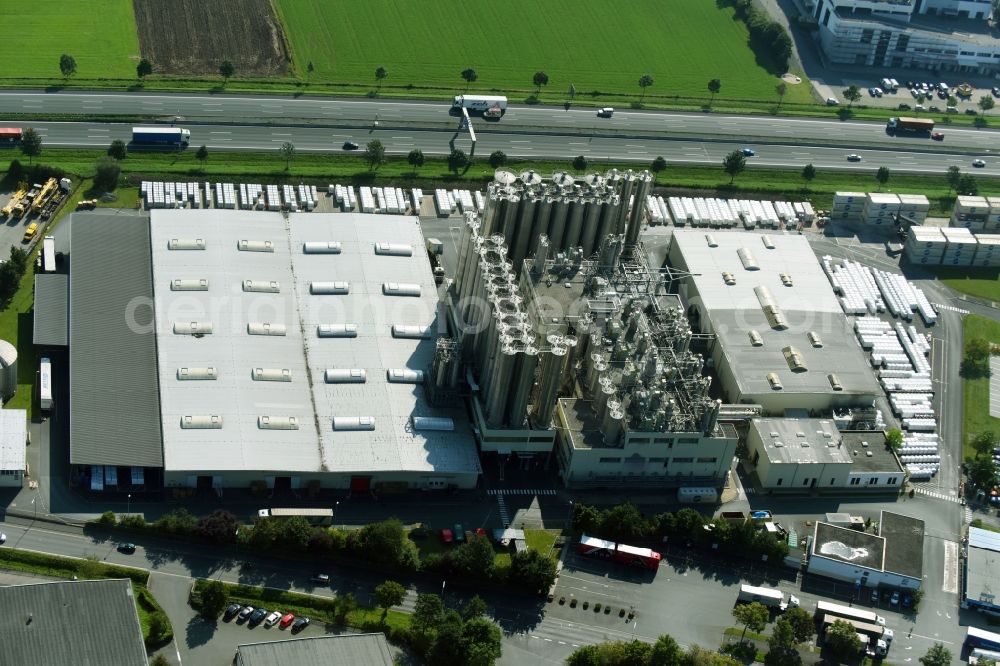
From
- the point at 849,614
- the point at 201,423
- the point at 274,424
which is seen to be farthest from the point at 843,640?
the point at 201,423

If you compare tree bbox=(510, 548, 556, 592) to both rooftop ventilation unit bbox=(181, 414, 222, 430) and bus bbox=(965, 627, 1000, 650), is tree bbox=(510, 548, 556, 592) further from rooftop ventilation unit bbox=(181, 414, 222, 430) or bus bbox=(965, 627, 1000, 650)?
bus bbox=(965, 627, 1000, 650)

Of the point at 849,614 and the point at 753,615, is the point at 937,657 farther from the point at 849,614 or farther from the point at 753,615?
the point at 753,615

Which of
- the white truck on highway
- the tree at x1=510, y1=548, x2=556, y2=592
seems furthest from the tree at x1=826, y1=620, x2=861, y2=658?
the tree at x1=510, y1=548, x2=556, y2=592

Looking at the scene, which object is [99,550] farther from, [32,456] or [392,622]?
[392,622]

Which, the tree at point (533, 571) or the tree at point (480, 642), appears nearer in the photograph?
the tree at point (480, 642)

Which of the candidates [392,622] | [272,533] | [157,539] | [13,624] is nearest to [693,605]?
[392,622]

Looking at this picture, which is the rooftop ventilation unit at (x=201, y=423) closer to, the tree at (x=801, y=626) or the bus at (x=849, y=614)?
the tree at (x=801, y=626)

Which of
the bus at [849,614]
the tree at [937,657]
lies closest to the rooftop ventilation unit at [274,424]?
the bus at [849,614]
